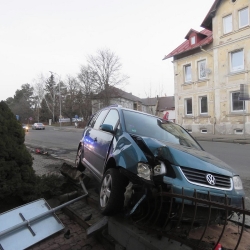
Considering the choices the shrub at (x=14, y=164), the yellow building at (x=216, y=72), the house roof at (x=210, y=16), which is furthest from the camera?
the house roof at (x=210, y=16)

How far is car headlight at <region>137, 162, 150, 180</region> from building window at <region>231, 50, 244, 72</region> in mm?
19543

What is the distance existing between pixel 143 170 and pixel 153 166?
13 centimetres

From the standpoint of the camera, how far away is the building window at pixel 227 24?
1978cm

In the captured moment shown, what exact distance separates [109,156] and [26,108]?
253ft

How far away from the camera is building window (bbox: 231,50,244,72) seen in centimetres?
1920

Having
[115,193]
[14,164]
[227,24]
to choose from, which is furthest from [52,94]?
[115,193]

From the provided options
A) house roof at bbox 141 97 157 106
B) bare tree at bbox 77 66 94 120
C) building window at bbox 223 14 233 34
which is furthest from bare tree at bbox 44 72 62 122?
building window at bbox 223 14 233 34

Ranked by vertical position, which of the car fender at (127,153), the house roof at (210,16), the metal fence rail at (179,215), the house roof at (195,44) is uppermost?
the house roof at (210,16)

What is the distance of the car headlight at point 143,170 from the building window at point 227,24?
68.3ft

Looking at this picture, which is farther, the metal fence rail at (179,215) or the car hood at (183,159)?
the car hood at (183,159)

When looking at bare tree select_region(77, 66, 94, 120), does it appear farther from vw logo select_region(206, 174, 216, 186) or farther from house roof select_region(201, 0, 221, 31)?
vw logo select_region(206, 174, 216, 186)

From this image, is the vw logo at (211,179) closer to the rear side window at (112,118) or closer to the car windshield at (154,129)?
the car windshield at (154,129)

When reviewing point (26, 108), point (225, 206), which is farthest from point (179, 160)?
point (26, 108)

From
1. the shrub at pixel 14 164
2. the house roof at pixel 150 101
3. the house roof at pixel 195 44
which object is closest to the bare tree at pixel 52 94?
the house roof at pixel 150 101
